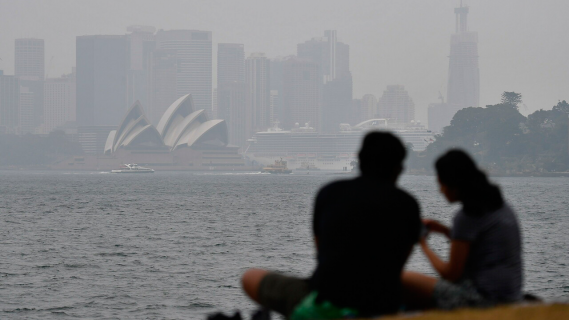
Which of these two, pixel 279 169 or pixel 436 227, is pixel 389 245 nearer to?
pixel 436 227

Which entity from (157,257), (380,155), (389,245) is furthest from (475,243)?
(157,257)

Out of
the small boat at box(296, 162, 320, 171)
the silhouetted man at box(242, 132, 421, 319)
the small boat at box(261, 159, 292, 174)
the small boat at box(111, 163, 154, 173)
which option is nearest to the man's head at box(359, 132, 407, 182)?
the silhouetted man at box(242, 132, 421, 319)

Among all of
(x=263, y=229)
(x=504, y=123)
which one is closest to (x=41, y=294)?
(x=263, y=229)

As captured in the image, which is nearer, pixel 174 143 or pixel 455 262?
pixel 455 262

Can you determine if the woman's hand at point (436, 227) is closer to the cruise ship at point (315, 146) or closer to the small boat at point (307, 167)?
the small boat at point (307, 167)

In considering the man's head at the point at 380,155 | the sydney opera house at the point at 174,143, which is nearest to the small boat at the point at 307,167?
the sydney opera house at the point at 174,143

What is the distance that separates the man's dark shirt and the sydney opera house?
10444 cm

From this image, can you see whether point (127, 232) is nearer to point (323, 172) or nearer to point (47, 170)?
point (323, 172)

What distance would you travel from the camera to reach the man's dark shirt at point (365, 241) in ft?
9.32

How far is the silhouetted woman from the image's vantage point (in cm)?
300

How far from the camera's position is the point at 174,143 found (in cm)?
11688

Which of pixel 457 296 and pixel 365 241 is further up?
pixel 365 241

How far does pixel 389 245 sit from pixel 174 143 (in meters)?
115

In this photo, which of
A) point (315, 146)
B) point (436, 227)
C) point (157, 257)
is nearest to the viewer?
point (436, 227)
